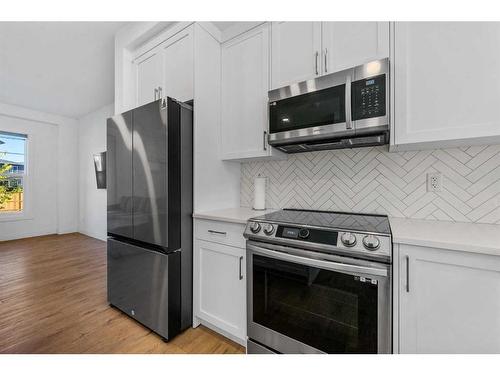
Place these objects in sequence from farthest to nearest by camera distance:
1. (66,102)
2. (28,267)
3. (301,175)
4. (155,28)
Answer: (66,102) < (28,267) < (155,28) < (301,175)

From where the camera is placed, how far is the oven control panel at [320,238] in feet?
3.47

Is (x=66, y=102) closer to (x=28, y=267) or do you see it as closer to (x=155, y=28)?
(x=28, y=267)

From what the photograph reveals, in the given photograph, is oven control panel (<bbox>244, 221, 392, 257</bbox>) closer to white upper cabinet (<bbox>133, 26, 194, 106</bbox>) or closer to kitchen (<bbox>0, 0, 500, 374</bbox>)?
kitchen (<bbox>0, 0, 500, 374</bbox>)

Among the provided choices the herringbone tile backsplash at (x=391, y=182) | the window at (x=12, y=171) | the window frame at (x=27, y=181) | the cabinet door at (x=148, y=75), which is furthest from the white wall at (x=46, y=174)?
the herringbone tile backsplash at (x=391, y=182)

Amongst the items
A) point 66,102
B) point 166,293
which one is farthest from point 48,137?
point 166,293

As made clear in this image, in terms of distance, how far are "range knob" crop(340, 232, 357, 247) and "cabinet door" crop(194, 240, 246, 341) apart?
68 centimetres

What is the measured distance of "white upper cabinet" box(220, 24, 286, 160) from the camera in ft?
5.82

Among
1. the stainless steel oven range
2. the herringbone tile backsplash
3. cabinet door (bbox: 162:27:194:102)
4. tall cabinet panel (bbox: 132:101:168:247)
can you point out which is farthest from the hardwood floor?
cabinet door (bbox: 162:27:194:102)

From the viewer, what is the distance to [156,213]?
1.66 metres

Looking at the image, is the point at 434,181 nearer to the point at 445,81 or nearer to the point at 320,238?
the point at 445,81

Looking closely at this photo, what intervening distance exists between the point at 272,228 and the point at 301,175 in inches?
29.0

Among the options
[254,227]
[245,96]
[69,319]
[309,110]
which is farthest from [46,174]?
[309,110]
